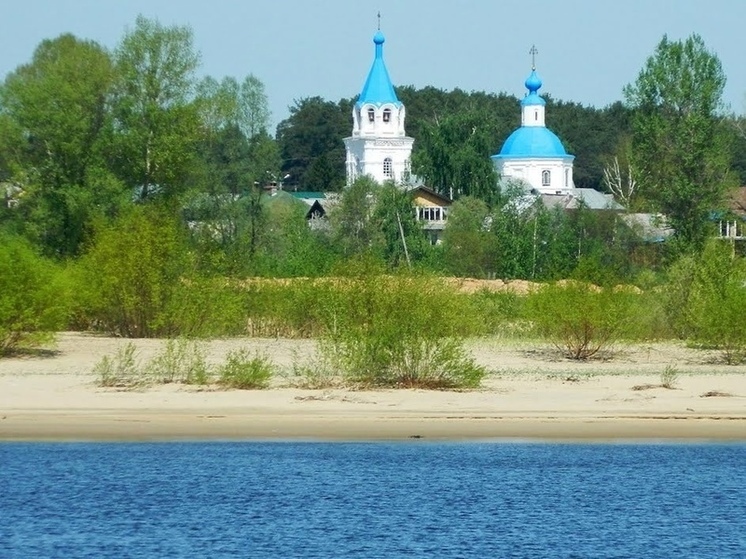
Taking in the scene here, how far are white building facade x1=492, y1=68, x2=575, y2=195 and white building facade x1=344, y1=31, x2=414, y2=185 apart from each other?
6653mm

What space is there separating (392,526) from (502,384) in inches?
347

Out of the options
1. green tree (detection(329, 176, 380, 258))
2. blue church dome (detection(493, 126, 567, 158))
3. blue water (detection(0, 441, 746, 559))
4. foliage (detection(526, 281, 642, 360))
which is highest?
blue church dome (detection(493, 126, 567, 158))

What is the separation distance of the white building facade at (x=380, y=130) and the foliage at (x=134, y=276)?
2421 inches

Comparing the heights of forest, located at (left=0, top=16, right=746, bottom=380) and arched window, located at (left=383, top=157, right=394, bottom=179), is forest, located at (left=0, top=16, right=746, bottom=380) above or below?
below

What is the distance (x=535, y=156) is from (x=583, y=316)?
70.3m

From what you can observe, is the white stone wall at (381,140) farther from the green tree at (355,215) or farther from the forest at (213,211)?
the green tree at (355,215)

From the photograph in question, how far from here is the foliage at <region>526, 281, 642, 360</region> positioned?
99.4 ft

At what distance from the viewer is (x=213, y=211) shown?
189 feet

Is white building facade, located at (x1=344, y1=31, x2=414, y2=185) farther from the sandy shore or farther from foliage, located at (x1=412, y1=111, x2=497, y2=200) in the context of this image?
the sandy shore

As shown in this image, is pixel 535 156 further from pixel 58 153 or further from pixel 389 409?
pixel 389 409

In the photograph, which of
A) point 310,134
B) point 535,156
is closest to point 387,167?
point 535,156

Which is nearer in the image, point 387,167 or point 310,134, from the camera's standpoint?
point 387,167

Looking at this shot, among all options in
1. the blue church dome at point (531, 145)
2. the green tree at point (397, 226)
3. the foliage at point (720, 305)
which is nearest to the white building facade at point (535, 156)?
the blue church dome at point (531, 145)

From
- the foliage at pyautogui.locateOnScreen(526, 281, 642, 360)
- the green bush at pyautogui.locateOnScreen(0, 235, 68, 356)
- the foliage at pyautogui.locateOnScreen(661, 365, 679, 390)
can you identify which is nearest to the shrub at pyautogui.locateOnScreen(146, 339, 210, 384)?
the green bush at pyautogui.locateOnScreen(0, 235, 68, 356)
